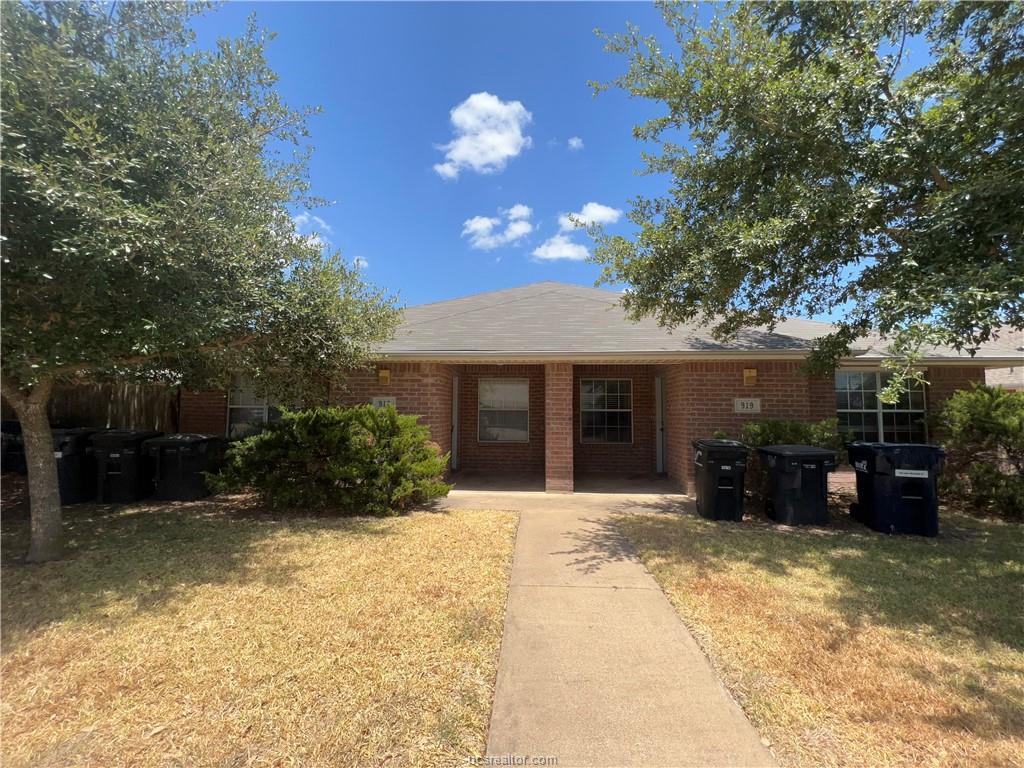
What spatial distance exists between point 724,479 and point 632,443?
16.2 feet

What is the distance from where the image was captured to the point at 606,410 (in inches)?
481

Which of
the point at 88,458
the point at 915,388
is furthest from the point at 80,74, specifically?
the point at 915,388

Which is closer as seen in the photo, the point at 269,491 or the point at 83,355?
the point at 83,355

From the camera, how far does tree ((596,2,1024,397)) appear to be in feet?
15.4

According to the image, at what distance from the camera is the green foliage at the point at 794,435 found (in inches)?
321

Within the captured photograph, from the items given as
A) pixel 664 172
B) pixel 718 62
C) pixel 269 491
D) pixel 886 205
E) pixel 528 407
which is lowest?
pixel 269 491

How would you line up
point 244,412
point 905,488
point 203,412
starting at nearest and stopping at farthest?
point 905,488 < point 203,412 < point 244,412

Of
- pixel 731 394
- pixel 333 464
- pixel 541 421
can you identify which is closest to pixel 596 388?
pixel 541 421

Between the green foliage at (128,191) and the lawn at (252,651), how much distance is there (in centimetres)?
215

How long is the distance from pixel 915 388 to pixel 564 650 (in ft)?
33.3

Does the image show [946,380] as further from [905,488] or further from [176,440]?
[176,440]

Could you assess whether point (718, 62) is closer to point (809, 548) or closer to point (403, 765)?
point (809, 548)

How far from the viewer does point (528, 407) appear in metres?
12.2

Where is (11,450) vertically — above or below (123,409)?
below
